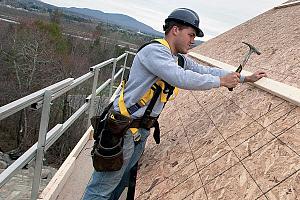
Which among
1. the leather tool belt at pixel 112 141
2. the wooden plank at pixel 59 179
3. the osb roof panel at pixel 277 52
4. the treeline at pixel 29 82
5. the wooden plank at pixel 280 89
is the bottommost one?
the treeline at pixel 29 82

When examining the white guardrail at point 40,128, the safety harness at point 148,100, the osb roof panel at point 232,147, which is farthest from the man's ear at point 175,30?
the white guardrail at point 40,128

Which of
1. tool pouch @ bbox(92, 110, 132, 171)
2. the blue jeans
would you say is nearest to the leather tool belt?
tool pouch @ bbox(92, 110, 132, 171)

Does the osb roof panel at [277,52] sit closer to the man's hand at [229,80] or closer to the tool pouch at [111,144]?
the man's hand at [229,80]

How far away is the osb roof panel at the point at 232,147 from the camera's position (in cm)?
255

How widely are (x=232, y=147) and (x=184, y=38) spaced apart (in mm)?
1042

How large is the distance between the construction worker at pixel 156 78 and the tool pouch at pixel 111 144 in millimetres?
112

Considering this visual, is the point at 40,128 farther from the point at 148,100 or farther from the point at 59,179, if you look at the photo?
the point at 59,179

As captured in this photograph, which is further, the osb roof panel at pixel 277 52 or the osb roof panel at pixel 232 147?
the osb roof panel at pixel 277 52

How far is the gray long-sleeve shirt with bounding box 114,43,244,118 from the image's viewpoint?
10.3 feet

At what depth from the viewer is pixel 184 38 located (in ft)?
11.3

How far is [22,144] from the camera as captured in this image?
137 ft

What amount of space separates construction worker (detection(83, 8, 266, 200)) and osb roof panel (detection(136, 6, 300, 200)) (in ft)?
1.06

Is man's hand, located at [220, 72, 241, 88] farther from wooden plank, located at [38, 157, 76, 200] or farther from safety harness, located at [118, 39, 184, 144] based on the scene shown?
wooden plank, located at [38, 157, 76, 200]

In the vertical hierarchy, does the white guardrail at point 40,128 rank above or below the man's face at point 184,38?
below
